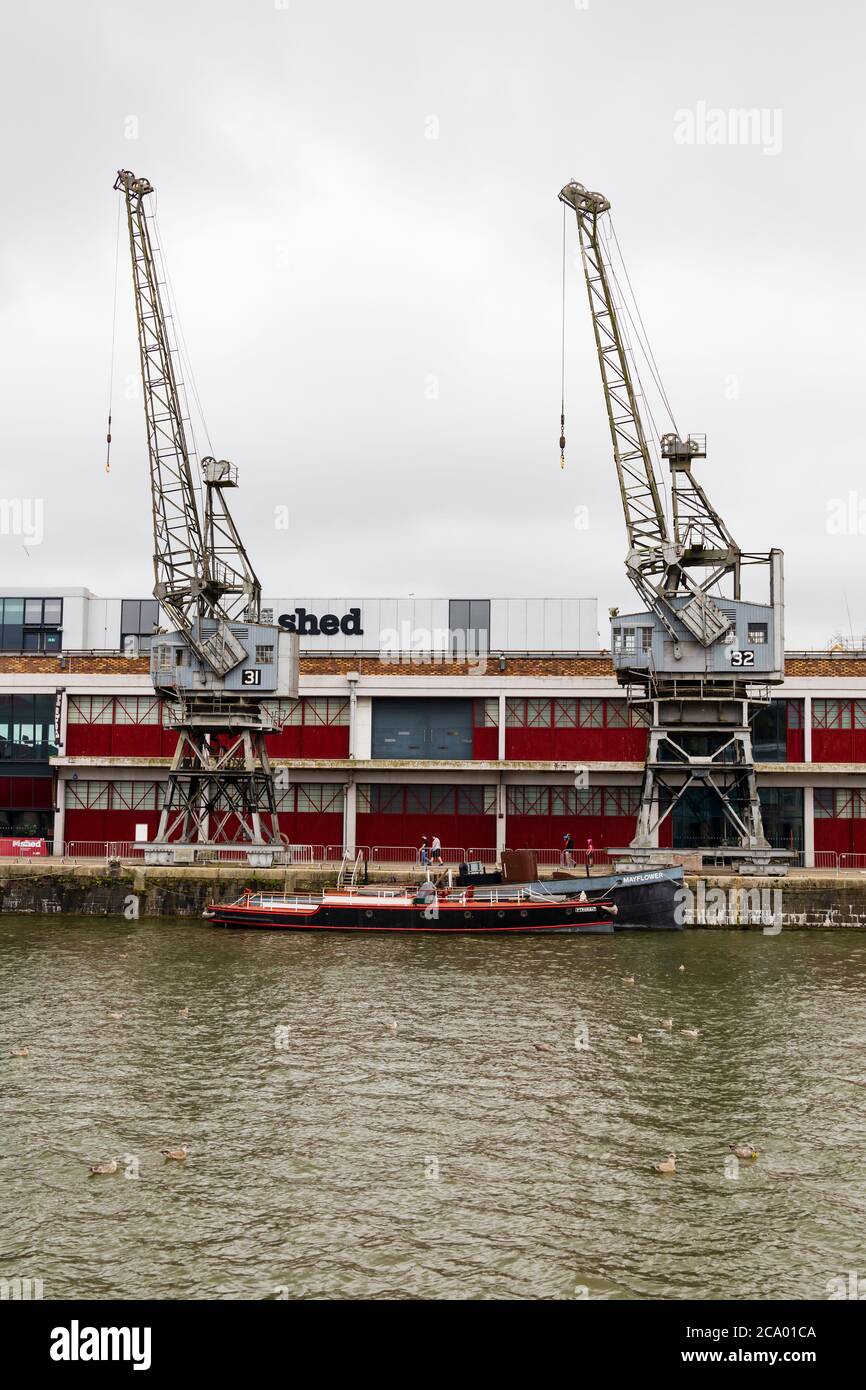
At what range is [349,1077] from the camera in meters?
25.6

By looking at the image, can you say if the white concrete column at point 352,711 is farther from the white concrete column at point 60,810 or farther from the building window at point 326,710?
the white concrete column at point 60,810

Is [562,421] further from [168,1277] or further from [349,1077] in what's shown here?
[168,1277]

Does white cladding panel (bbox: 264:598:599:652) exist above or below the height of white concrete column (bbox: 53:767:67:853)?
above

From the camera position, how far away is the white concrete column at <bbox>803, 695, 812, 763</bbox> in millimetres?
61031

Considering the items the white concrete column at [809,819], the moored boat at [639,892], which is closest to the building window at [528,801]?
the moored boat at [639,892]

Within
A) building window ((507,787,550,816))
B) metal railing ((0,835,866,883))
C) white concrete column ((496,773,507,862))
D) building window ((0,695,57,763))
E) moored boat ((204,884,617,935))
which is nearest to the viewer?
moored boat ((204,884,617,935))

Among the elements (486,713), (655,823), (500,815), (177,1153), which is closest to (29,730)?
(486,713)

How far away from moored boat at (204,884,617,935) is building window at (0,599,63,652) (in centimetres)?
3117

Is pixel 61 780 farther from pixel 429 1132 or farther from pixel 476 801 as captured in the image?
pixel 429 1132

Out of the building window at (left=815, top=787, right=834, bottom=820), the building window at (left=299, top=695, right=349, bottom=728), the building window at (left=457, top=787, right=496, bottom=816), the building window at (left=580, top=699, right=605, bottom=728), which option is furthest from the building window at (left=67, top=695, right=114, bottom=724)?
the building window at (left=815, top=787, right=834, bottom=820)

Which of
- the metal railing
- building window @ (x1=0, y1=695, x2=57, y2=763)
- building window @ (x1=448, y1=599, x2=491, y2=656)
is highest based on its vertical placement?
building window @ (x1=448, y1=599, x2=491, y2=656)

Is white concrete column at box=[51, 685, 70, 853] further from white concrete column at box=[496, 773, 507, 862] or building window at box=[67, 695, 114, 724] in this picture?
white concrete column at box=[496, 773, 507, 862]

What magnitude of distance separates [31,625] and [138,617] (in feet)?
21.9
